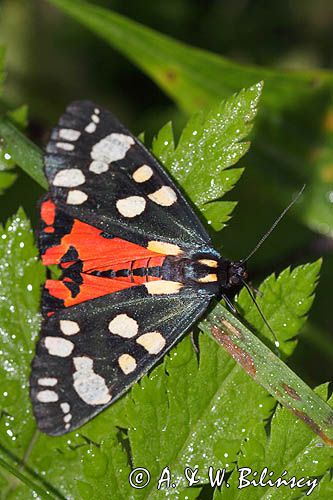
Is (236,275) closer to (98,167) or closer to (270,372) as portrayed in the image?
(270,372)

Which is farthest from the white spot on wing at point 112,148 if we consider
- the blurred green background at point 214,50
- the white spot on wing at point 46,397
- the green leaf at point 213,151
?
the blurred green background at point 214,50

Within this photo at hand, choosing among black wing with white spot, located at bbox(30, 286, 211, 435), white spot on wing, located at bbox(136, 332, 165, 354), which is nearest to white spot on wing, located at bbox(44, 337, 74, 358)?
black wing with white spot, located at bbox(30, 286, 211, 435)

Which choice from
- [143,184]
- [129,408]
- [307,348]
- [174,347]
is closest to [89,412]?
[129,408]

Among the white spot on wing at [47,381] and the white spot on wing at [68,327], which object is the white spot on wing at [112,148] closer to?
the white spot on wing at [68,327]

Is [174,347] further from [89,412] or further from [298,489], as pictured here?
[298,489]

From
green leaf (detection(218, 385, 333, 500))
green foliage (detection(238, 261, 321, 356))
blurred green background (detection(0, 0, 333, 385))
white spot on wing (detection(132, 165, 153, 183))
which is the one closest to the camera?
green leaf (detection(218, 385, 333, 500))

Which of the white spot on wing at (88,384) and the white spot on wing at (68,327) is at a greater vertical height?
the white spot on wing at (68,327)

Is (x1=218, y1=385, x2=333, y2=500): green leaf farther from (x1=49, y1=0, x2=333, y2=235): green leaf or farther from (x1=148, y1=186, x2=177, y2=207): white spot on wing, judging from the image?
(x1=49, y1=0, x2=333, y2=235): green leaf
